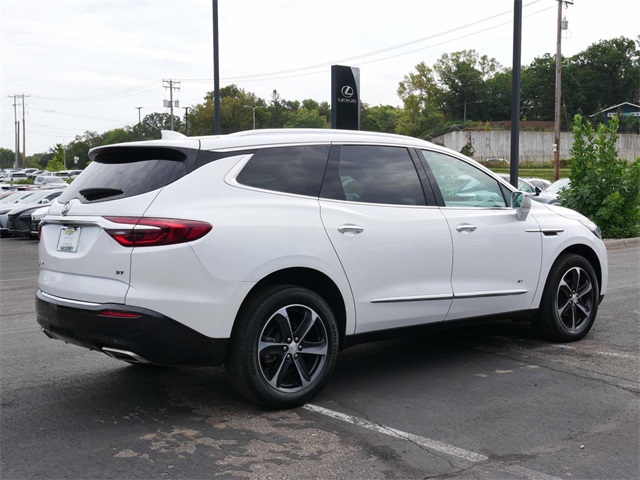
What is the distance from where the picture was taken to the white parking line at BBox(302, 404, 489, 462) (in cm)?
412

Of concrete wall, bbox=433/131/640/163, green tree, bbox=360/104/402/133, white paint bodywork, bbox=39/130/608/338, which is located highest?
green tree, bbox=360/104/402/133

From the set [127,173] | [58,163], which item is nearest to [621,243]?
[127,173]

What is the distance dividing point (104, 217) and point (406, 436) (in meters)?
2.24

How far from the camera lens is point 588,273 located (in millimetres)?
6730

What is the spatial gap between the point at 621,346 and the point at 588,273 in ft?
2.27

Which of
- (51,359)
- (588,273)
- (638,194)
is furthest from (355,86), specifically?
(51,359)

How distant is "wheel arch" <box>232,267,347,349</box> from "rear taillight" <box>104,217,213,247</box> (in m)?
0.58

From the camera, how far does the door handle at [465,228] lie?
5.73 meters

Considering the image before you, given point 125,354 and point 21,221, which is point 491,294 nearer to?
point 125,354

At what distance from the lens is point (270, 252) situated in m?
4.68

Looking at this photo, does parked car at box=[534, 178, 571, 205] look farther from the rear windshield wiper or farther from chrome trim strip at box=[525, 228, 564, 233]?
the rear windshield wiper

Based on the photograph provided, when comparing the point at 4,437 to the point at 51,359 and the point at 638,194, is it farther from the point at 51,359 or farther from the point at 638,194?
the point at 638,194

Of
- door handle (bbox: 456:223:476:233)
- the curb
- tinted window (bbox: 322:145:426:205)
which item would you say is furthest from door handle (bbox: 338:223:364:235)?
the curb

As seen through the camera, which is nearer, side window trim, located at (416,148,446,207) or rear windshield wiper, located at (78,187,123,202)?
rear windshield wiper, located at (78,187,123,202)
